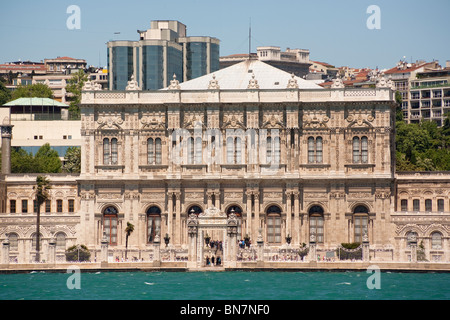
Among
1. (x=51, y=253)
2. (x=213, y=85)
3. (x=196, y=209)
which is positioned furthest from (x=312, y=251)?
(x=213, y=85)

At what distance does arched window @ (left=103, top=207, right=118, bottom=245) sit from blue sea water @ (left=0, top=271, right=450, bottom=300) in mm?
13503

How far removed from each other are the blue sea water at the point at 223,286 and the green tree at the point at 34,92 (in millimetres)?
75096

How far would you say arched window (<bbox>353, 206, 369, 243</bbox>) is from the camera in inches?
3915

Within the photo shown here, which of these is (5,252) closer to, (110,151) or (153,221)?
(110,151)

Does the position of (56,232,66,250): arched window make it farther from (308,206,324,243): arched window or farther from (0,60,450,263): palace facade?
(308,206,324,243): arched window

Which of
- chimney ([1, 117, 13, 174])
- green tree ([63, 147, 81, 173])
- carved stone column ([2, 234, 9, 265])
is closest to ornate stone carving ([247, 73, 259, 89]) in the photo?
chimney ([1, 117, 13, 174])

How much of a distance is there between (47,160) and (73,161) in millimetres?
2974

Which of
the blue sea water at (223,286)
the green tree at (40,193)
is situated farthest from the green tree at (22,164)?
the blue sea water at (223,286)

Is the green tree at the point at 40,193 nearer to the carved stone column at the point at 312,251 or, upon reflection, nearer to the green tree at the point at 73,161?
the green tree at the point at 73,161

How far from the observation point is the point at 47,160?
124 m
